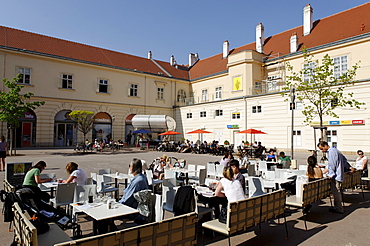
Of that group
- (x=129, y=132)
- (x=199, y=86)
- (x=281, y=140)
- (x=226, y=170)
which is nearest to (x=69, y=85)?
(x=129, y=132)

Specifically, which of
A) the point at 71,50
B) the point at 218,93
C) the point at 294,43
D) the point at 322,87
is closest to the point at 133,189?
the point at 322,87

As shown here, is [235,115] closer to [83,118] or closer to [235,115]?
[235,115]

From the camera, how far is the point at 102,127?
3266 cm

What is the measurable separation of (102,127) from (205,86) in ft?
50.6

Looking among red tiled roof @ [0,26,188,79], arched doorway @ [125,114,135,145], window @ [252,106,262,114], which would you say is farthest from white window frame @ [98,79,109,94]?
window @ [252,106,262,114]

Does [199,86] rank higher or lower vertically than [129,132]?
higher

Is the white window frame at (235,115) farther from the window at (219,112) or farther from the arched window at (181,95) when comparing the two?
the arched window at (181,95)

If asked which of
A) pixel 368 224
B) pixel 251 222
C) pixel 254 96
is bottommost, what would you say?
pixel 368 224

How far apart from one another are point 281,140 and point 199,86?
17.1m

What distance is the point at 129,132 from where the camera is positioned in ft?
115

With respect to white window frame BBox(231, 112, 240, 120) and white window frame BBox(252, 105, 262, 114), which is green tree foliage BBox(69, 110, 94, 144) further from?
white window frame BBox(252, 105, 262, 114)

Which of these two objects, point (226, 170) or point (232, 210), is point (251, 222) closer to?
point (232, 210)

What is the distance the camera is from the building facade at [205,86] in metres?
23.7

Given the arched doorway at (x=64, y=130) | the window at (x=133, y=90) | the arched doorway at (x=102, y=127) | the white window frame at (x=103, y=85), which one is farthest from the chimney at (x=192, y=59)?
the arched doorway at (x=64, y=130)
